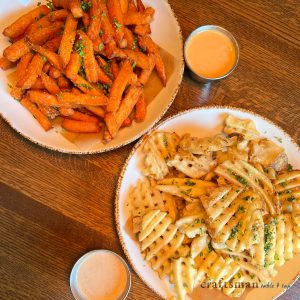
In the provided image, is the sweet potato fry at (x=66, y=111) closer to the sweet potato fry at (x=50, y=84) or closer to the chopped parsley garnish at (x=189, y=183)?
the sweet potato fry at (x=50, y=84)

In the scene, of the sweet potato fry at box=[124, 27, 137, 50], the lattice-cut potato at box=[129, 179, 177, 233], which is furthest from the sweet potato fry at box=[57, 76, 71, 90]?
the lattice-cut potato at box=[129, 179, 177, 233]

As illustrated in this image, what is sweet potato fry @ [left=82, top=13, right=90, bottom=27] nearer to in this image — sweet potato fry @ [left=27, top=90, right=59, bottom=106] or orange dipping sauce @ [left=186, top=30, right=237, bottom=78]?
sweet potato fry @ [left=27, top=90, right=59, bottom=106]

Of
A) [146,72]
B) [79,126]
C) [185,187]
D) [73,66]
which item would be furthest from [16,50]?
[185,187]

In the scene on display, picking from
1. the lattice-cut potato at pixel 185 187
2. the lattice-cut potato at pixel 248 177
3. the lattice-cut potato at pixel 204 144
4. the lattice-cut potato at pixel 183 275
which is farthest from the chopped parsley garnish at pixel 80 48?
the lattice-cut potato at pixel 183 275

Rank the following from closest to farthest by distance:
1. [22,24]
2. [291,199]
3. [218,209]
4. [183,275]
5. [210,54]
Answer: [218,209]
[183,275]
[291,199]
[22,24]
[210,54]

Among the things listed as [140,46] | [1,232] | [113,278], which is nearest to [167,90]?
[140,46]

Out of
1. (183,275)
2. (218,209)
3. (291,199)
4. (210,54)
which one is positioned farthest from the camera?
(210,54)

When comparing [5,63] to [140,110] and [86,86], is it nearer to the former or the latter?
[86,86]
